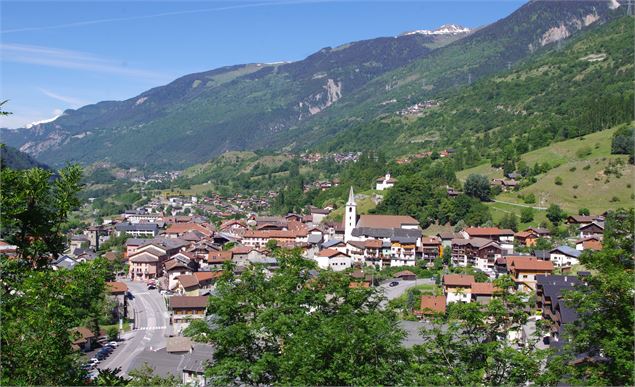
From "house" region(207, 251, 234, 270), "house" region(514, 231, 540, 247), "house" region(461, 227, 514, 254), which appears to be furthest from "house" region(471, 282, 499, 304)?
"house" region(207, 251, 234, 270)

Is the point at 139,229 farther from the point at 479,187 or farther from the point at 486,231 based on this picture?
the point at 486,231

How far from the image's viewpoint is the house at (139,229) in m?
57.3

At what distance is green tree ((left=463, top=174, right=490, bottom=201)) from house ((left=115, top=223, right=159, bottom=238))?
3101 cm

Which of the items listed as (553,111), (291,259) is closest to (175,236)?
(291,259)

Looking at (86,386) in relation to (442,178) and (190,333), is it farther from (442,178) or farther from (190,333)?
(442,178)

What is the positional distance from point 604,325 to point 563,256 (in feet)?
101

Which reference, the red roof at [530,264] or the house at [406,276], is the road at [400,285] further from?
the red roof at [530,264]

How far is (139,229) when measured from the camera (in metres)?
58.1

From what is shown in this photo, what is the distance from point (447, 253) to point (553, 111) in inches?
2139

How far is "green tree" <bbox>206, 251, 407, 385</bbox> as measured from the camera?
6371 millimetres

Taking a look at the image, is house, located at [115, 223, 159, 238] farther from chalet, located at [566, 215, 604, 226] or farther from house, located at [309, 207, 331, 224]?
chalet, located at [566, 215, 604, 226]

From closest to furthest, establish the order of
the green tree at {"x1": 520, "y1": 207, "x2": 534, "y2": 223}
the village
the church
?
the village < the church < the green tree at {"x1": 520, "y1": 207, "x2": 534, "y2": 223}

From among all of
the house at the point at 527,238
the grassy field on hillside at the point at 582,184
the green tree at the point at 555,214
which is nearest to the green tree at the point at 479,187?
the grassy field on hillside at the point at 582,184

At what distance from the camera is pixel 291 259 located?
841 centimetres
